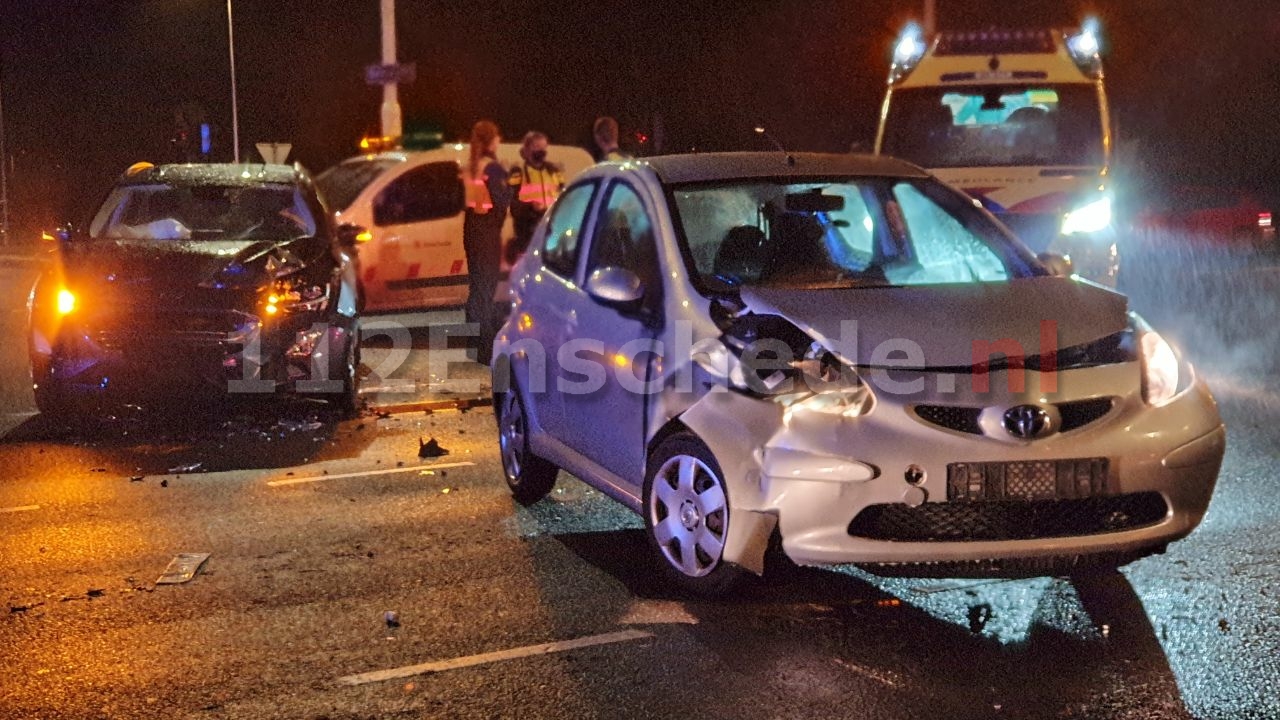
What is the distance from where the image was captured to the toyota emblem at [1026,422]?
16.6ft

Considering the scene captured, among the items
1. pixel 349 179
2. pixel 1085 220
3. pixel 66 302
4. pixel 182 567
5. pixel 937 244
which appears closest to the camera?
pixel 182 567

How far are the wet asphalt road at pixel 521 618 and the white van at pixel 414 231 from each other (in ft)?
23.2

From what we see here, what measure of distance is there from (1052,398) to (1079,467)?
9.2 inches

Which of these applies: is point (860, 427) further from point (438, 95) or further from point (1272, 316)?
point (438, 95)

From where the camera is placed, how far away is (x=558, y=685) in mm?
4719

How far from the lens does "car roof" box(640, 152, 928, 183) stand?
6.57 m

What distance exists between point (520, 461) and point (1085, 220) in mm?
6380

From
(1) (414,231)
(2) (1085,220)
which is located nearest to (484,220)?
(1) (414,231)

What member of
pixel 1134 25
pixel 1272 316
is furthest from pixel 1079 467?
pixel 1134 25

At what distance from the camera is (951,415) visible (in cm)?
509

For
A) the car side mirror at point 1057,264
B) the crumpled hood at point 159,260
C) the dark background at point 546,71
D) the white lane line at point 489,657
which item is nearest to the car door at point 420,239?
the crumpled hood at point 159,260

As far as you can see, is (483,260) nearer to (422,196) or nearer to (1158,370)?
(422,196)

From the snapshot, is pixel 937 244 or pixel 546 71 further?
pixel 546 71

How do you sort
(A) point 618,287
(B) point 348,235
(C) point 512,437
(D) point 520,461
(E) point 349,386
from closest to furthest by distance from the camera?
(A) point 618,287
(D) point 520,461
(C) point 512,437
(E) point 349,386
(B) point 348,235
